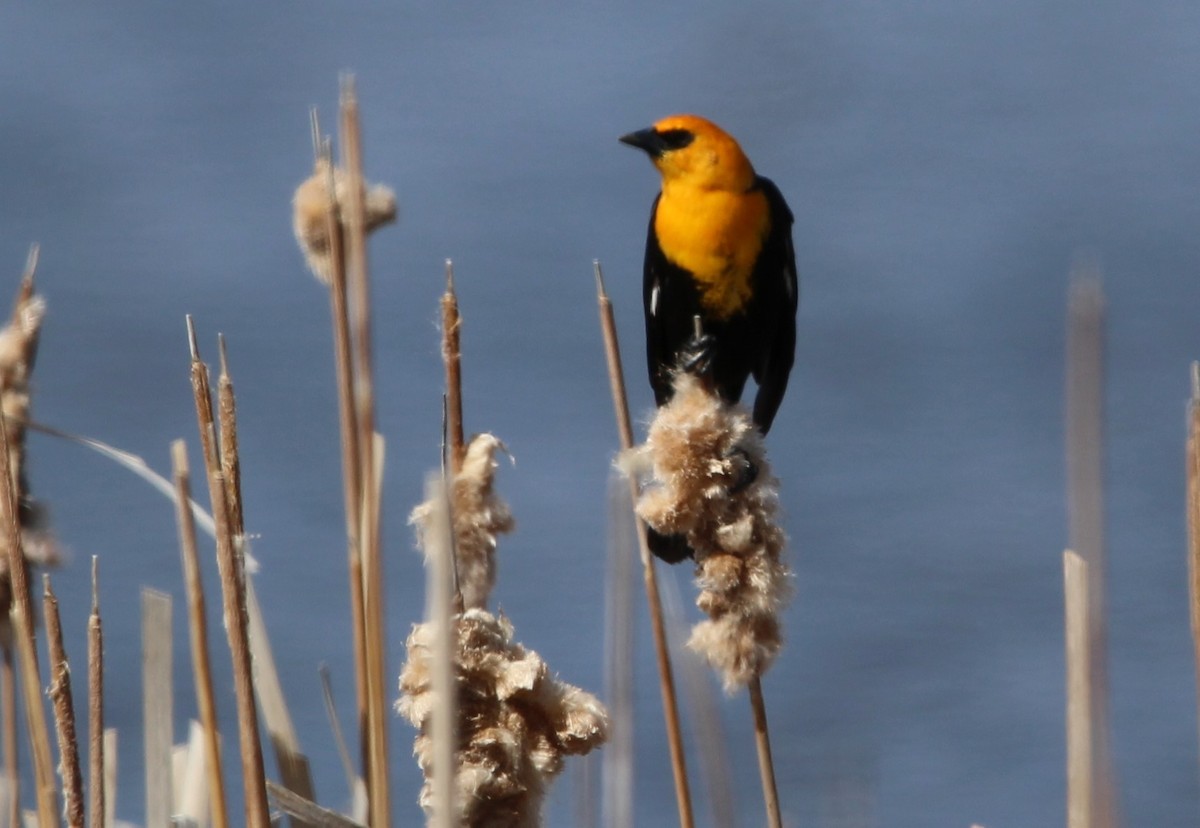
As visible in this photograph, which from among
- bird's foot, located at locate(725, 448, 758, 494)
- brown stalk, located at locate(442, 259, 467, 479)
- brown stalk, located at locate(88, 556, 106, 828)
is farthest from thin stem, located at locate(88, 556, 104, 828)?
bird's foot, located at locate(725, 448, 758, 494)

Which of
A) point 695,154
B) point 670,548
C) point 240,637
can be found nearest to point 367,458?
point 240,637

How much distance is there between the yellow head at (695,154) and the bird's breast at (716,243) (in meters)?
0.02

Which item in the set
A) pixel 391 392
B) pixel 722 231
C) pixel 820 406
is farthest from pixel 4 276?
pixel 722 231

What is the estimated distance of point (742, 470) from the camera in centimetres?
193

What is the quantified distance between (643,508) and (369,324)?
47 cm

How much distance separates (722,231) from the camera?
2906 mm

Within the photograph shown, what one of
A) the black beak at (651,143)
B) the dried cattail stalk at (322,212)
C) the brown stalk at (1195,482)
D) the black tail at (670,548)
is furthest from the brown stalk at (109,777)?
the black beak at (651,143)

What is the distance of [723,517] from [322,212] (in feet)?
1.69

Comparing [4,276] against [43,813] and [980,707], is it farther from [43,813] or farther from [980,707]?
[43,813]

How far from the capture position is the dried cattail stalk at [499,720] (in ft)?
5.13

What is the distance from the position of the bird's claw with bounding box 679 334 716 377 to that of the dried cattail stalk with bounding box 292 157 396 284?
1.08 m

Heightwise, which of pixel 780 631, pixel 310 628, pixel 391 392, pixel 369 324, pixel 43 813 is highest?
pixel 391 392

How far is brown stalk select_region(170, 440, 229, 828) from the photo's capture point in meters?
1.52

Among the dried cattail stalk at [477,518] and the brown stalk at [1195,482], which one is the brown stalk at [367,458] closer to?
the dried cattail stalk at [477,518]
